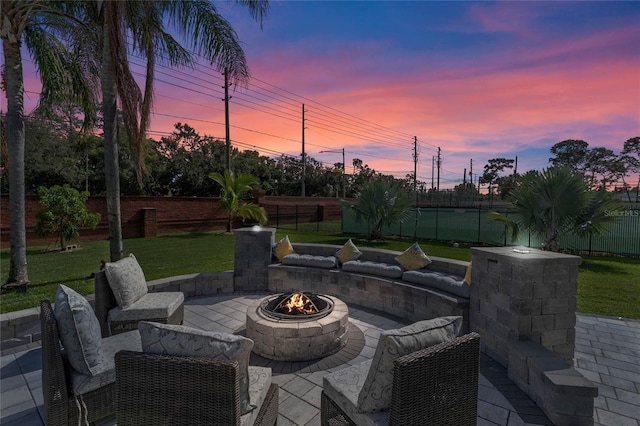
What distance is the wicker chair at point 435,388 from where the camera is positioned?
5.49 ft

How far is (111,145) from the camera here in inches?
→ 223

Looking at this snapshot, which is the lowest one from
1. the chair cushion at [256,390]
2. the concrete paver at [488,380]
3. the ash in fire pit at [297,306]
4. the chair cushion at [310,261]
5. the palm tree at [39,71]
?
the concrete paver at [488,380]

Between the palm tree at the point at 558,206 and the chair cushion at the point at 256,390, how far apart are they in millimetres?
9684

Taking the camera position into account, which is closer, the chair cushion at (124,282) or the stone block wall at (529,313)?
the stone block wall at (529,313)

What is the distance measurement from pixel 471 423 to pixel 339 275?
12.9 feet

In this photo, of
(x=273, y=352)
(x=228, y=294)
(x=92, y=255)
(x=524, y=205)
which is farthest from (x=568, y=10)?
(x=92, y=255)

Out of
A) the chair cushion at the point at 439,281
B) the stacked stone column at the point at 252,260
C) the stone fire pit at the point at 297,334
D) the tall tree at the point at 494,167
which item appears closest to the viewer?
the stone fire pit at the point at 297,334

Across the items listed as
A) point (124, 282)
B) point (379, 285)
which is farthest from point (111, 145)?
point (379, 285)

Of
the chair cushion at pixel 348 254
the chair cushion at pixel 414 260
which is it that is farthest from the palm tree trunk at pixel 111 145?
the chair cushion at pixel 414 260

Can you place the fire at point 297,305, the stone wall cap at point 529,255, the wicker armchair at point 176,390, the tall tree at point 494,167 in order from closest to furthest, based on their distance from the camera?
the wicker armchair at point 176,390 → the stone wall cap at point 529,255 → the fire at point 297,305 → the tall tree at point 494,167

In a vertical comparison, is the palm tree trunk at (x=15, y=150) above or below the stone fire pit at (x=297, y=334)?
above

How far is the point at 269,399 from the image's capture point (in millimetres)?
2219

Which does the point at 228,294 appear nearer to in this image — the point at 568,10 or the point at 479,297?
the point at 479,297

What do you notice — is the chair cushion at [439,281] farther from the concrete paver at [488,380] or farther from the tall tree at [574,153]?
the tall tree at [574,153]
